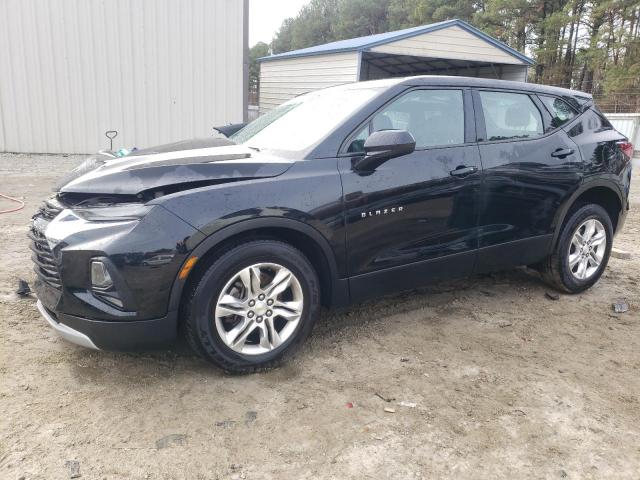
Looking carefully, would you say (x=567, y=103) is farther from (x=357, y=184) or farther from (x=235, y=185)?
(x=235, y=185)

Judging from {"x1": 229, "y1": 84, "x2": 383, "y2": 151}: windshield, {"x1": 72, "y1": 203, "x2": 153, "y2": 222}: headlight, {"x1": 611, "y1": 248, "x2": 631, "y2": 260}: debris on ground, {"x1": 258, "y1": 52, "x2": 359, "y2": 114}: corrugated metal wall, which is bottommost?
{"x1": 611, "y1": 248, "x2": 631, "y2": 260}: debris on ground

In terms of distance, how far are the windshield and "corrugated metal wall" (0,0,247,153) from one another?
27.6 ft

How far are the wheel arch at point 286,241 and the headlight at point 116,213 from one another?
1.09 feet

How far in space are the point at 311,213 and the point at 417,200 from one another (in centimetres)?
77

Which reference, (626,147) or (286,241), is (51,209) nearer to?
(286,241)

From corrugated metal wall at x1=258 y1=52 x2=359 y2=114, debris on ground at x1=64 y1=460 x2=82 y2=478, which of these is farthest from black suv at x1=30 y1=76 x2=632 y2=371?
corrugated metal wall at x1=258 y1=52 x2=359 y2=114

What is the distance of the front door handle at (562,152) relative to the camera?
3988 millimetres

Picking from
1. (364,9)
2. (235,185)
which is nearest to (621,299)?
(235,185)

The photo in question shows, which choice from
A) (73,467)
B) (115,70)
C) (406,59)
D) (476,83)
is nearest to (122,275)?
(73,467)

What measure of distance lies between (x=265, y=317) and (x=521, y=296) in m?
2.48

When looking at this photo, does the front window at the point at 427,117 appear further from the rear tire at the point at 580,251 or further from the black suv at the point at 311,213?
the rear tire at the point at 580,251

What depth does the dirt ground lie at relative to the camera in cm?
226

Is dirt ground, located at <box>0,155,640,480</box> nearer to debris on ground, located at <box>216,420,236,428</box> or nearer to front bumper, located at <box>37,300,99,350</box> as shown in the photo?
debris on ground, located at <box>216,420,236,428</box>

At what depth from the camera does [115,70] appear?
11148 mm
